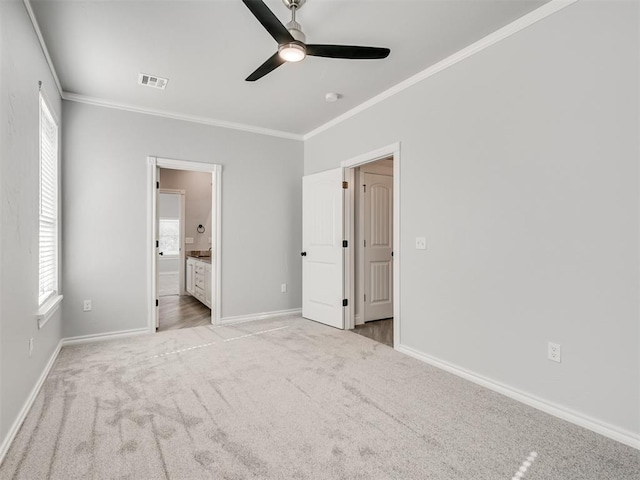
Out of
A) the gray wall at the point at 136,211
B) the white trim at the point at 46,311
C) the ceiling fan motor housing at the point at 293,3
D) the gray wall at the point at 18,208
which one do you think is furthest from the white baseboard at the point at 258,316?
the ceiling fan motor housing at the point at 293,3

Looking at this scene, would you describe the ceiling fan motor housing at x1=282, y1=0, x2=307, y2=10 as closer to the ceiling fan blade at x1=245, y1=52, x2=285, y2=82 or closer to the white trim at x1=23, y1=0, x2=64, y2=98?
the ceiling fan blade at x1=245, y1=52, x2=285, y2=82

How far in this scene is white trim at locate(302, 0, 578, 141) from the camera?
7.41ft

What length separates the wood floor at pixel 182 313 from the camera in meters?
4.61

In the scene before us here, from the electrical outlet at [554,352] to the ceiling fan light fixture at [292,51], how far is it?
8.04 ft

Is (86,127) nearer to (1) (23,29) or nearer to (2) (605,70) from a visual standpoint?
(1) (23,29)

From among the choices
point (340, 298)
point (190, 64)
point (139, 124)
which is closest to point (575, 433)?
Answer: point (340, 298)

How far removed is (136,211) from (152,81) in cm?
146

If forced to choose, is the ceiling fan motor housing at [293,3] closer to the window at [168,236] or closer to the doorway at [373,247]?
the doorway at [373,247]

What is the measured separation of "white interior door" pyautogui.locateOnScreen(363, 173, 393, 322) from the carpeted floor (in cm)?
148

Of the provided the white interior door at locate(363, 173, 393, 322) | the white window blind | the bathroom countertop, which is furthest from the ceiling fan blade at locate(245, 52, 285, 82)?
the bathroom countertop

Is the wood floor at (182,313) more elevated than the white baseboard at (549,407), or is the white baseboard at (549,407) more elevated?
the white baseboard at (549,407)

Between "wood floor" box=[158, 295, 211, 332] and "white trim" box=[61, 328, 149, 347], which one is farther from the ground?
"white trim" box=[61, 328, 149, 347]

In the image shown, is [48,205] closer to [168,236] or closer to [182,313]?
[182,313]

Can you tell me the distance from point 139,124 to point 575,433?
481 cm
